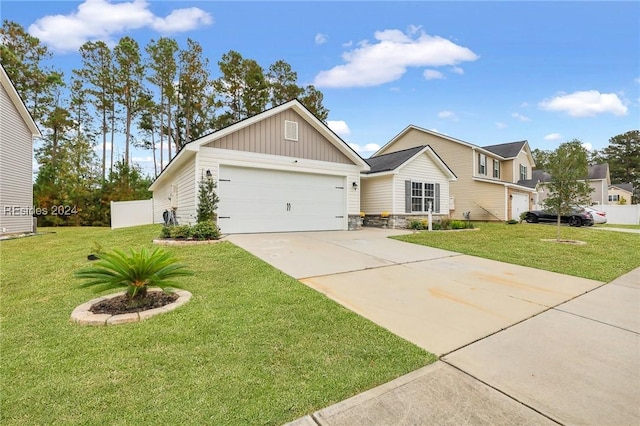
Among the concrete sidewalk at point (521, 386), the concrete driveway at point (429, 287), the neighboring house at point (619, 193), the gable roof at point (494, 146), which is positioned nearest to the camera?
the concrete sidewalk at point (521, 386)

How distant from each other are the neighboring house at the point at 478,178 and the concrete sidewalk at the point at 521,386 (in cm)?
1563

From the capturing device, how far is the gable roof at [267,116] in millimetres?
9390

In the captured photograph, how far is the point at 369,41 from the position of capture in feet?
41.9

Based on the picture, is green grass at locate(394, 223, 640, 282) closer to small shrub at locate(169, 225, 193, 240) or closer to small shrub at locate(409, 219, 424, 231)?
small shrub at locate(409, 219, 424, 231)

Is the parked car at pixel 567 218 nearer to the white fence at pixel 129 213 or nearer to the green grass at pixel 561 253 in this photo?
the green grass at pixel 561 253

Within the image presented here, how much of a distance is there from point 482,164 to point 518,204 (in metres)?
3.93

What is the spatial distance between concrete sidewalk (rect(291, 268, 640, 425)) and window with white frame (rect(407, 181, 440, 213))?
11.4m

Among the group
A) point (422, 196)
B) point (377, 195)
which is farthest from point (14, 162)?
point (422, 196)

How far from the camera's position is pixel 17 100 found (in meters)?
12.0

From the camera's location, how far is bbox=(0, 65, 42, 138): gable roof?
36.4 ft

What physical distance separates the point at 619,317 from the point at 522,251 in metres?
4.71

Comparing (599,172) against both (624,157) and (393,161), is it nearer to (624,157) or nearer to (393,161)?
(624,157)

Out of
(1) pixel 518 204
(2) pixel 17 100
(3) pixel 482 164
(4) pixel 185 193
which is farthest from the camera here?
(1) pixel 518 204

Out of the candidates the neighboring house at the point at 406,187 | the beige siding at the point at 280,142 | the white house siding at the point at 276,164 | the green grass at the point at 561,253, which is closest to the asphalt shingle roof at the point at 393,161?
the neighboring house at the point at 406,187
